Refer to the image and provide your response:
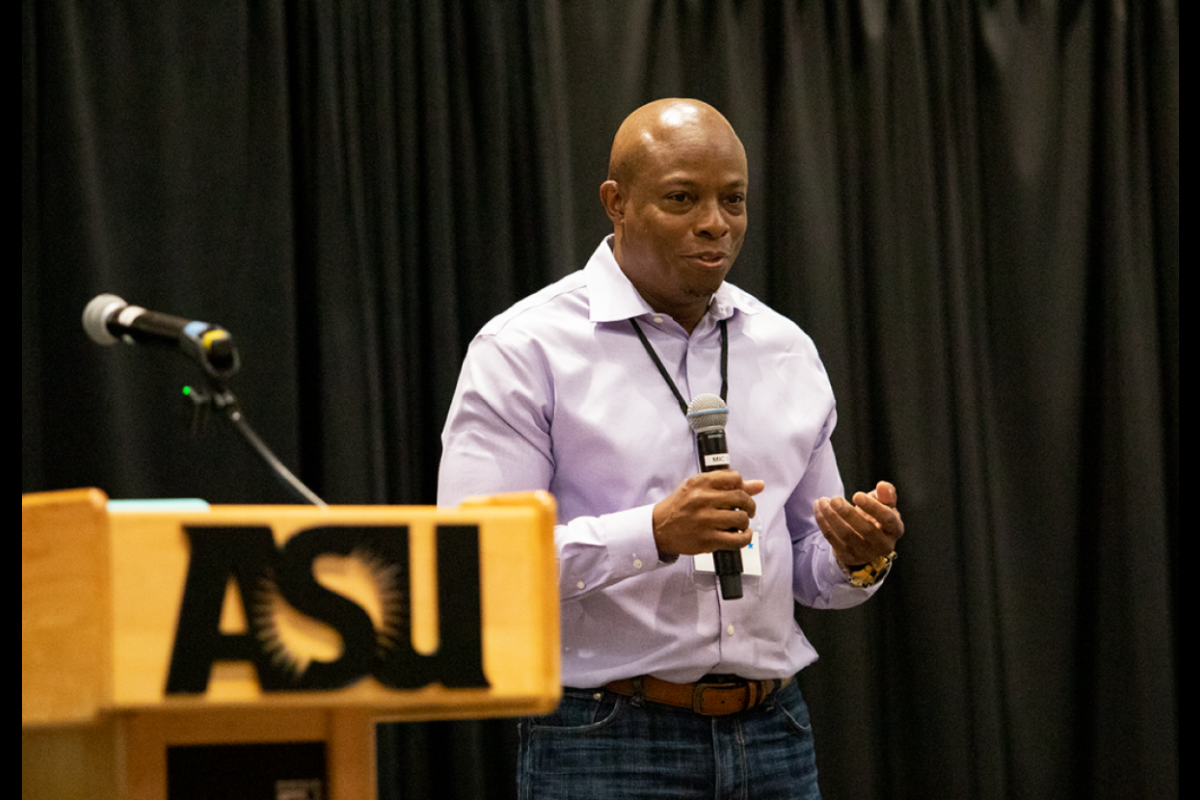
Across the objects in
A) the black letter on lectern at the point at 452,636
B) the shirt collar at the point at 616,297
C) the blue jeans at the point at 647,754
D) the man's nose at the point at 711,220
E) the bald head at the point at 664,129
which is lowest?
the blue jeans at the point at 647,754

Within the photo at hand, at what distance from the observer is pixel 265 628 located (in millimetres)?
1203

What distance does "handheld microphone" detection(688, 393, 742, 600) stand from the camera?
194cm

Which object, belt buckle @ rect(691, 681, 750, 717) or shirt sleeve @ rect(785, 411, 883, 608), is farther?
shirt sleeve @ rect(785, 411, 883, 608)

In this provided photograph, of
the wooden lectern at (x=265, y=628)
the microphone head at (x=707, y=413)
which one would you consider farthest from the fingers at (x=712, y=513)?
the wooden lectern at (x=265, y=628)

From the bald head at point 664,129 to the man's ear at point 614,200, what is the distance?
24mm

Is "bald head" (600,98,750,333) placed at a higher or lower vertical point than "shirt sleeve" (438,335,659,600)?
higher

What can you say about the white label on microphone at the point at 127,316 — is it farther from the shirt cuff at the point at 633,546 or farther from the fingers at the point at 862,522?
the fingers at the point at 862,522

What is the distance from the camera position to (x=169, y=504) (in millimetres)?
1252

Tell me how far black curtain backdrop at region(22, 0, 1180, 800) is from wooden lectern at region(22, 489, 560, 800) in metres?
1.81

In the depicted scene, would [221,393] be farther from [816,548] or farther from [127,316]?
[816,548]

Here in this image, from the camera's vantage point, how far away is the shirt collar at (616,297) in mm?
2309

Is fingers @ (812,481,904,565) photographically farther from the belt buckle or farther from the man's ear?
the man's ear

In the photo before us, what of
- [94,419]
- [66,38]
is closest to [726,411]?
[94,419]

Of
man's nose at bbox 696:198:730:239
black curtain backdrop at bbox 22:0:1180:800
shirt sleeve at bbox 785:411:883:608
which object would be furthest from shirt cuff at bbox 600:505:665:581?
black curtain backdrop at bbox 22:0:1180:800
